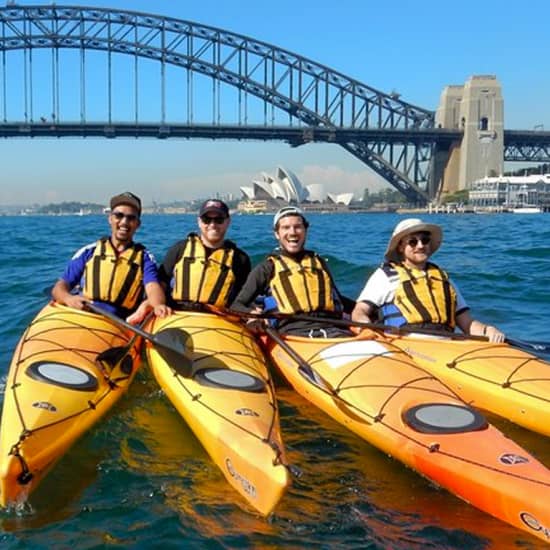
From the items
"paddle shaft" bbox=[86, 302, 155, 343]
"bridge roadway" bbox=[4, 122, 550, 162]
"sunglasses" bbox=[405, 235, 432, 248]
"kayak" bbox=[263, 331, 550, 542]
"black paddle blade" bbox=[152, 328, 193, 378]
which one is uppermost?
"bridge roadway" bbox=[4, 122, 550, 162]

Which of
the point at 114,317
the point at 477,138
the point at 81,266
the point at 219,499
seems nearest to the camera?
the point at 219,499

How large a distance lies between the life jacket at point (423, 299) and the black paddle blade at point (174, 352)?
1.43m

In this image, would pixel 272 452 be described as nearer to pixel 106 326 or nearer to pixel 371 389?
pixel 371 389

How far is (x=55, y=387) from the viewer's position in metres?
3.36

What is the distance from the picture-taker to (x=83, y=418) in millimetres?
3295

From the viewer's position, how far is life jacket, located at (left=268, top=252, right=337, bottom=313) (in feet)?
14.3

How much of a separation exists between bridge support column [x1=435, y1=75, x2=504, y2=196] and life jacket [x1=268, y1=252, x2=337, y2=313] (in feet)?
184

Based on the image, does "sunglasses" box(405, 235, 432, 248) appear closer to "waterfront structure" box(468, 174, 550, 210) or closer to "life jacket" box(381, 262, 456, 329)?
"life jacket" box(381, 262, 456, 329)

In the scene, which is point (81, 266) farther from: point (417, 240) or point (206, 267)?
point (417, 240)

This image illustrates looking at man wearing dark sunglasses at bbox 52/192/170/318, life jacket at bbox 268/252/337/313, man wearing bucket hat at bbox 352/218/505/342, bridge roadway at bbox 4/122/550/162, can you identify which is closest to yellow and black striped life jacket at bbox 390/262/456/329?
man wearing bucket hat at bbox 352/218/505/342

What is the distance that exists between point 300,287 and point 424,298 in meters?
0.78

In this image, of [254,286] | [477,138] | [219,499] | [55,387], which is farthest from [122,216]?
[477,138]

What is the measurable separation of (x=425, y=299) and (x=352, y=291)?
4430 millimetres

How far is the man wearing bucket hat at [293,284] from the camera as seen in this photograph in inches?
172
